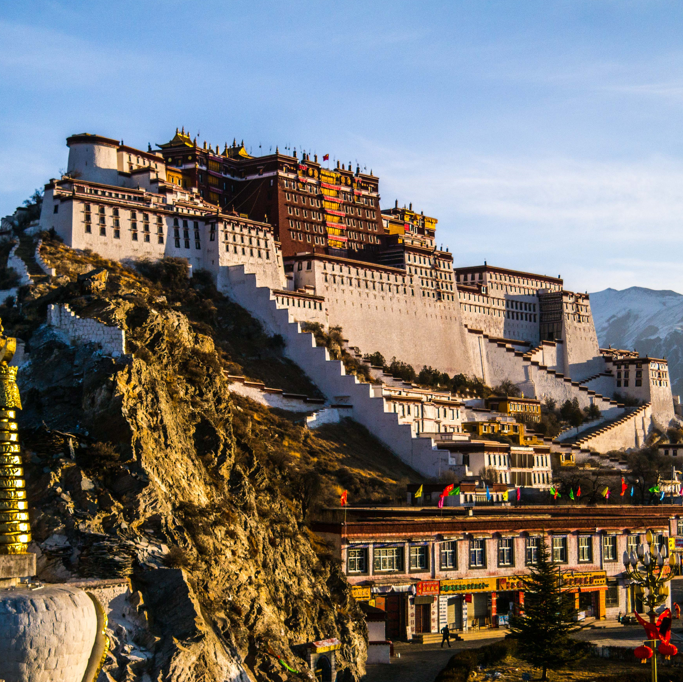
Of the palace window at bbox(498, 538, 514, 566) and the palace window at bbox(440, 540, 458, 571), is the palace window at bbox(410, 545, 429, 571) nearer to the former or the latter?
the palace window at bbox(440, 540, 458, 571)

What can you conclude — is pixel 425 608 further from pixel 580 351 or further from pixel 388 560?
pixel 580 351

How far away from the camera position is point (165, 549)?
82.5ft

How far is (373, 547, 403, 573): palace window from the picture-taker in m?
37.6

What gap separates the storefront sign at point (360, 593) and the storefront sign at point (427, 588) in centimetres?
232

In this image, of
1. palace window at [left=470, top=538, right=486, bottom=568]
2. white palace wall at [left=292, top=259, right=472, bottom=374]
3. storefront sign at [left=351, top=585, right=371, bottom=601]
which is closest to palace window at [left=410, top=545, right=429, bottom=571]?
palace window at [left=470, top=538, right=486, bottom=568]

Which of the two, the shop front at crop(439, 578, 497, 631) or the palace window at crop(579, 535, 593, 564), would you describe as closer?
the shop front at crop(439, 578, 497, 631)

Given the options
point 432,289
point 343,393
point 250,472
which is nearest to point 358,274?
point 432,289

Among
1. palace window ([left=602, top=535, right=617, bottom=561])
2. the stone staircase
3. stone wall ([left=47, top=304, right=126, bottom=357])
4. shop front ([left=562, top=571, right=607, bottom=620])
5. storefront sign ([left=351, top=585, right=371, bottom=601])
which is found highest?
the stone staircase

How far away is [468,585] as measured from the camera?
1559 inches

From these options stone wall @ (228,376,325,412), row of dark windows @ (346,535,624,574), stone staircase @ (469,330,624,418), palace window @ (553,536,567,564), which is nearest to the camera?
row of dark windows @ (346,535,624,574)

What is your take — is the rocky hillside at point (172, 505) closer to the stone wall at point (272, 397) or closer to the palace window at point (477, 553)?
the palace window at point (477, 553)

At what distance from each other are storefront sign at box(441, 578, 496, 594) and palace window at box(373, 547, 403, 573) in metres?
1.93

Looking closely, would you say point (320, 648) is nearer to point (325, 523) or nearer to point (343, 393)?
point (325, 523)

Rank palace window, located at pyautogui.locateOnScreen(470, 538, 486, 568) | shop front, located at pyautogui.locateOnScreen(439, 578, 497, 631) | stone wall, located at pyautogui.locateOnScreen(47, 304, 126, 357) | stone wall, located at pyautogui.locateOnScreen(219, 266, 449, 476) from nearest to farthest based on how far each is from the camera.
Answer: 1. stone wall, located at pyautogui.locateOnScreen(47, 304, 126, 357)
2. shop front, located at pyautogui.locateOnScreen(439, 578, 497, 631)
3. palace window, located at pyautogui.locateOnScreen(470, 538, 486, 568)
4. stone wall, located at pyautogui.locateOnScreen(219, 266, 449, 476)
